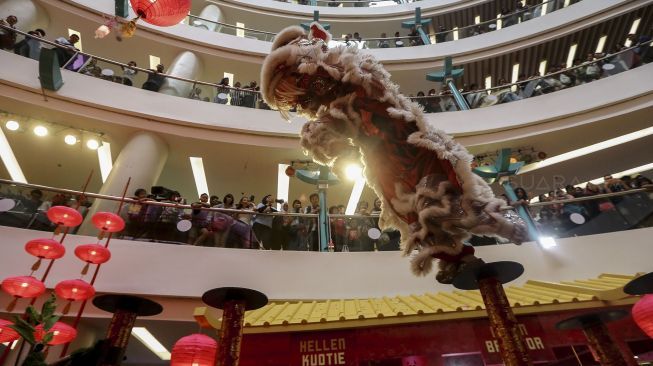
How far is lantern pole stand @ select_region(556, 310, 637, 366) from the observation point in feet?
9.16

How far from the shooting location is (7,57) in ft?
21.1

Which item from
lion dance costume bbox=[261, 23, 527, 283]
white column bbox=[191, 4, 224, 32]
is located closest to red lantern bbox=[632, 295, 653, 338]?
lion dance costume bbox=[261, 23, 527, 283]

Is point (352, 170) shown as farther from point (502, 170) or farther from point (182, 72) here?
point (182, 72)

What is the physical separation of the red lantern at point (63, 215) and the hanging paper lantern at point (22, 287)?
26.1 inches

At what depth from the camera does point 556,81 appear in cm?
765

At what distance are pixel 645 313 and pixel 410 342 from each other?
190cm

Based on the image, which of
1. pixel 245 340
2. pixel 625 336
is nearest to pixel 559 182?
pixel 625 336

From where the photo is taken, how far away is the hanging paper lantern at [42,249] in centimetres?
364

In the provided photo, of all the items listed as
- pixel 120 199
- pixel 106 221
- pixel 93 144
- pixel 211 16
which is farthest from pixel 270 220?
pixel 211 16

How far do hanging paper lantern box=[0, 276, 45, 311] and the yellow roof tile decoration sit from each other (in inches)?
70.5

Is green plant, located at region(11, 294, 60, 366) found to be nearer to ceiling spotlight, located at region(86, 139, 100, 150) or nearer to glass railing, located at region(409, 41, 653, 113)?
ceiling spotlight, located at region(86, 139, 100, 150)

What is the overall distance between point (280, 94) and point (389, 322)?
264 cm

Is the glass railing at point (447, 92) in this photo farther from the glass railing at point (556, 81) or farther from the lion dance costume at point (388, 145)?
the lion dance costume at point (388, 145)

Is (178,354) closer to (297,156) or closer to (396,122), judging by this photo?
(396,122)
